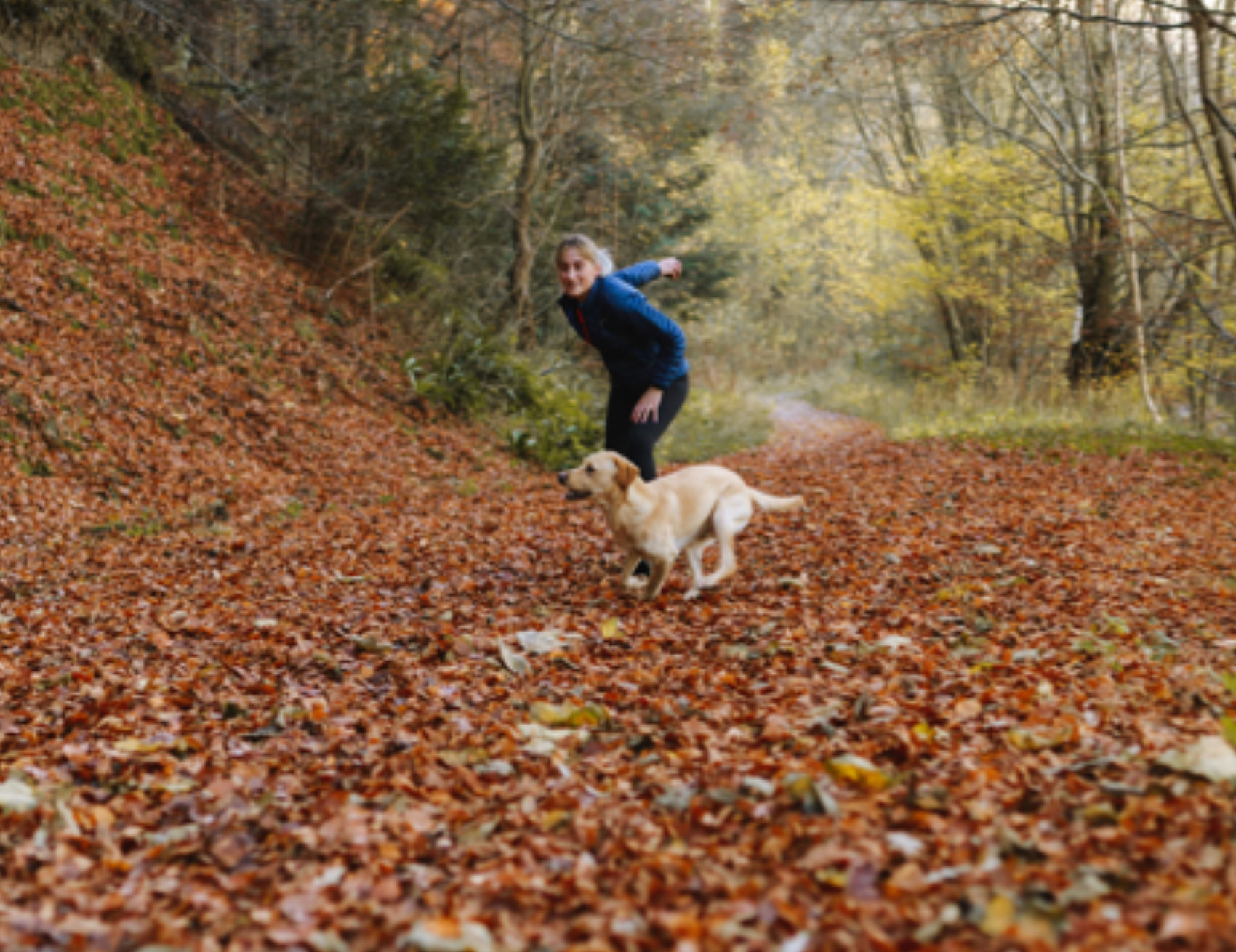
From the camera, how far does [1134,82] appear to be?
17.6 m

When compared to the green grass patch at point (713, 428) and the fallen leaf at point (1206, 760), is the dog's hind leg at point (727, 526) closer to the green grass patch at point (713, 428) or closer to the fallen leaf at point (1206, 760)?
the fallen leaf at point (1206, 760)

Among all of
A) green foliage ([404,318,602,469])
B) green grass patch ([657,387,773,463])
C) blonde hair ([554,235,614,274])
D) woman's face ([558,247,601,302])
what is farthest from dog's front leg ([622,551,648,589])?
green grass patch ([657,387,773,463])

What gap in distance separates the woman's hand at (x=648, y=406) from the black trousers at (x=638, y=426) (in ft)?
0.13

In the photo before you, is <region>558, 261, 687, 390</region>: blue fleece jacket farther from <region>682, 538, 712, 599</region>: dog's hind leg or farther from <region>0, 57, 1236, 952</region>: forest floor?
<region>0, 57, 1236, 952</region>: forest floor

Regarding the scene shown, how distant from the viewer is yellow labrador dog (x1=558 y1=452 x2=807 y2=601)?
17.9ft

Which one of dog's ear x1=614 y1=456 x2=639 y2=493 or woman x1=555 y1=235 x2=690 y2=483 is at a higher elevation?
woman x1=555 y1=235 x2=690 y2=483

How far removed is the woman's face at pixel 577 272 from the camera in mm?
5559

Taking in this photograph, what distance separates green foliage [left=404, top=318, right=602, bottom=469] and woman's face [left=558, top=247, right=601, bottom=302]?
311 inches

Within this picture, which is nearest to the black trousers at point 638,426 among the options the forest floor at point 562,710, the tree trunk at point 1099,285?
the forest floor at point 562,710

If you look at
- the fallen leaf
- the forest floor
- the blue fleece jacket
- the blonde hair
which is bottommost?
the forest floor

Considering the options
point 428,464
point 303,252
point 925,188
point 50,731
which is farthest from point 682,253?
point 50,731

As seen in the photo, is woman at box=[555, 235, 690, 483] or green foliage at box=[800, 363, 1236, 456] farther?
green foliage at box=[800, 363, 1236, 456]

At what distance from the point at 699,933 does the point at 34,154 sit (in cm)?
1282

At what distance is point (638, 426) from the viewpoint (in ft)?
19.3
